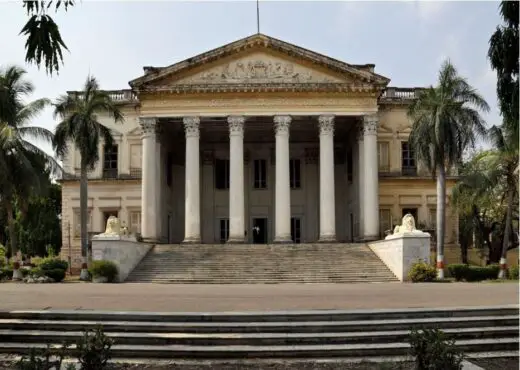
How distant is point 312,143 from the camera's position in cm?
4384

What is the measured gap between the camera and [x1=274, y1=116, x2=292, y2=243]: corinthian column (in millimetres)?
36047

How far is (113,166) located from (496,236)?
2905 centimetres

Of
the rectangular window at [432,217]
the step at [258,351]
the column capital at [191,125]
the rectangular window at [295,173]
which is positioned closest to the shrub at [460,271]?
the rectangular window at [432,217]

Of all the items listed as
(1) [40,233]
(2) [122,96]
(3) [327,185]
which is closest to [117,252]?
(3) [327,185]

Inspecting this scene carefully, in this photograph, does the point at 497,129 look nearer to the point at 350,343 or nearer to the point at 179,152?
the point at 179,152

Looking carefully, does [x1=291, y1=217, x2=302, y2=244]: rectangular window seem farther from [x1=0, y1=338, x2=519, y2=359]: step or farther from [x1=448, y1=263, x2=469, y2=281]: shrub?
[x1=0, y1=338, x2=519, y2=359]: step

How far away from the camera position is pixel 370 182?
36.5 meters

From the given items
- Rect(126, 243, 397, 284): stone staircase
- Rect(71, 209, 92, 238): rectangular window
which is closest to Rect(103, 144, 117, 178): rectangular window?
Rect(71, 209, 92, 238): rectangular window

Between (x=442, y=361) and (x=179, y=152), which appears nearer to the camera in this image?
(x=442, y=361)

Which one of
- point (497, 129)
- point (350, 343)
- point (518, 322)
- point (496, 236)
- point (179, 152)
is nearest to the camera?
point (350, 343)

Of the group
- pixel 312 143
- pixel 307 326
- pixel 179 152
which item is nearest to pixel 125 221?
pixel 179 152

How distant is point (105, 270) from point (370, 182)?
16.1 metres

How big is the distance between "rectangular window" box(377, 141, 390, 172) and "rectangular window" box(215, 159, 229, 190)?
10543 millimetres

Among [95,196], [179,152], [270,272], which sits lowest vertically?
[270,272]
